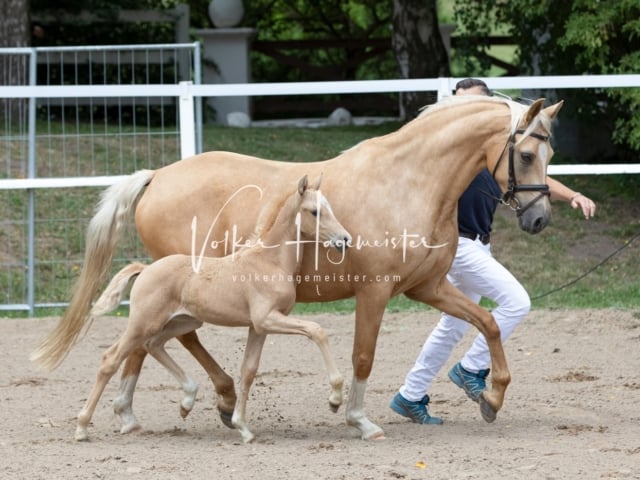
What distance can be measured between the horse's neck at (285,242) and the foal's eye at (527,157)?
1.13 metres

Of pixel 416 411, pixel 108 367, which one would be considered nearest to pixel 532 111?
pixel 416 411

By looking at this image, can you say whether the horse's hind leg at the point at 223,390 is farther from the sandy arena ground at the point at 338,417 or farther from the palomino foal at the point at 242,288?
the palomino foal at the point at 242,288

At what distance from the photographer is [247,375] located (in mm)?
5586

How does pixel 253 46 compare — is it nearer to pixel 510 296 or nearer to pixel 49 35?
pixel 49 35

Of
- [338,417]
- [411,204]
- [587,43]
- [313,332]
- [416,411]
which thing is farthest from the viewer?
[587,43]

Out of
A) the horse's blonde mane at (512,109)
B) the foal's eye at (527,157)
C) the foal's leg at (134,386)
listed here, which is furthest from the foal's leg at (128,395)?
the foal's eye at (527,157)

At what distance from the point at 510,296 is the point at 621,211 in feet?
23.7

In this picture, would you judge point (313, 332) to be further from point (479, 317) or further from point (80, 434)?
point (80, 434)

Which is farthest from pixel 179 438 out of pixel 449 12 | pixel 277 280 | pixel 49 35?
pixel 449 12

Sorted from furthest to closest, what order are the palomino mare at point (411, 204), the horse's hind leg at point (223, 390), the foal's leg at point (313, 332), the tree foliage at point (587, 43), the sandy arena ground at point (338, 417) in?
the tree foliage at point (587, 43) < the horse's hind leg at point (223, 390) < the palomino mare at point (411, 204) < the foal's leg at point (313, 332) < the sandy arena ground at point (338, 417)

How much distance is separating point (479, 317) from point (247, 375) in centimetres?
121

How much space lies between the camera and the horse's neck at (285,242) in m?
5.54

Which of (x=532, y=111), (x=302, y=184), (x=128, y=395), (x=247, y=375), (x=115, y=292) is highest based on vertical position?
(x=532, y=111)

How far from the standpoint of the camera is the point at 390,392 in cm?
699
